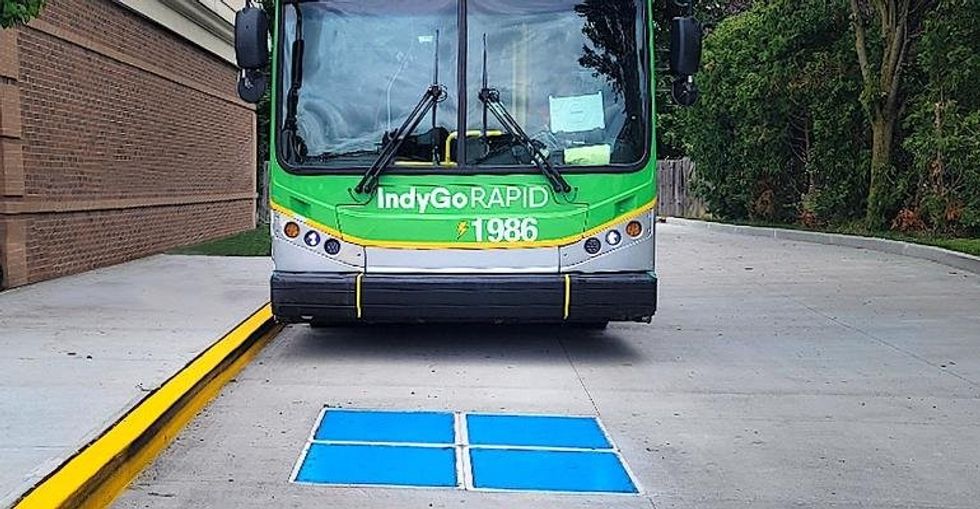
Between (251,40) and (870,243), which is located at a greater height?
(251,40)

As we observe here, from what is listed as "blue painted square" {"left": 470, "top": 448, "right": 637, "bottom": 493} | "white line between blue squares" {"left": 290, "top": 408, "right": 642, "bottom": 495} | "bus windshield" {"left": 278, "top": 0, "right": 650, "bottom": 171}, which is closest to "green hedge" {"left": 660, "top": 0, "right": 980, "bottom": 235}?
"bus windshield" {"left": 278, "top": 0, "right": 650, "bottom": 171}

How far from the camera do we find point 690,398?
703cm

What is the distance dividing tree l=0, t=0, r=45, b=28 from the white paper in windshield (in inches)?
140

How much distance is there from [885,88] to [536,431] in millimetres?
15844

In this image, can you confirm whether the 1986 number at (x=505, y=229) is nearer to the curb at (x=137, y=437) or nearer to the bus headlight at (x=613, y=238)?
the bus headlight at (x=613, y=238)

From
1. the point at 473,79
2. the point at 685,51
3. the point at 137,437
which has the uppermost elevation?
the point at 685,51

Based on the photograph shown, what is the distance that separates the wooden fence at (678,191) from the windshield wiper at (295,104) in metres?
23.9

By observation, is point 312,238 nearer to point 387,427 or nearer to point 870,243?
point 387,427

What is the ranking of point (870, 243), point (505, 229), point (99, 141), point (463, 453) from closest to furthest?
point (463, 453) < point (505, 229) < point (99, 141) < point (870, 243)

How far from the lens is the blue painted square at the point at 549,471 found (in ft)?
16.8

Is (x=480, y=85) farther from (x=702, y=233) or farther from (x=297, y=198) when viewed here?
(x=702, y=233)

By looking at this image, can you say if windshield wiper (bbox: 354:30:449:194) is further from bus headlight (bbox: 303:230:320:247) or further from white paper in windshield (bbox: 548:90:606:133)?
white paper in windshield (bbox: 548:90:606:133)

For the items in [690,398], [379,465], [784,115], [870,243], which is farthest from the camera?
[784,115]

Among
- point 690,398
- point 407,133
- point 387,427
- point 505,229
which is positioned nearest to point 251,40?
point 407,133
